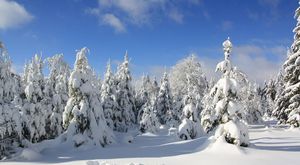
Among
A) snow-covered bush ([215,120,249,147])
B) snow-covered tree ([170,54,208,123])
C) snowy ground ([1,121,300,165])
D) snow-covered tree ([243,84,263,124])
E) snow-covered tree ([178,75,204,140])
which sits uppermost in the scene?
snow-covered tree ([170,54,208,123])

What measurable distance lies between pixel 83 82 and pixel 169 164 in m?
14.1

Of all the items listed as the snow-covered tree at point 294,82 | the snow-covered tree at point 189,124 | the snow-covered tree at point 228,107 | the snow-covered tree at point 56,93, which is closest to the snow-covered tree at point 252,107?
the snow-covered tree at point 294,82

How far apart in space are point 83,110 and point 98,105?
157cm

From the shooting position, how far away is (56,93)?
41.5 meters

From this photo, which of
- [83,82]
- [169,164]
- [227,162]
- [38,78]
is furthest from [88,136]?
[227,162]

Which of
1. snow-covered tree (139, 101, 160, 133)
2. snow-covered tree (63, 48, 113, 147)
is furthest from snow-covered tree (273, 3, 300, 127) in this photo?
snow-covered tree (139, 101, 160, 133)

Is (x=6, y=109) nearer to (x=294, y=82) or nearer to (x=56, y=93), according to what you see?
(x=56, y=93)

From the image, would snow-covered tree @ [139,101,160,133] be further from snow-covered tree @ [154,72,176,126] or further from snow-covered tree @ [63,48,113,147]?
snow-covered tree @ [63,48,113,147]

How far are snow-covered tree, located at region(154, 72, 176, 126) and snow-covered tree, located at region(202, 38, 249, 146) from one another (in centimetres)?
3918

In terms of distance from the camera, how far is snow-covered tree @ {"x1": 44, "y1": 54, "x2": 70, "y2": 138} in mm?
38312

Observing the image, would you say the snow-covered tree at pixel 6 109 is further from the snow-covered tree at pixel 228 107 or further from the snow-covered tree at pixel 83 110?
the snow-covered tree at pixel 228 107

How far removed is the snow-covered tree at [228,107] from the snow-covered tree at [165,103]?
3918 centimetres

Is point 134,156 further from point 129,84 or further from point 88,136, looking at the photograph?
point 129,84

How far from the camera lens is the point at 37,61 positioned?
115ft
